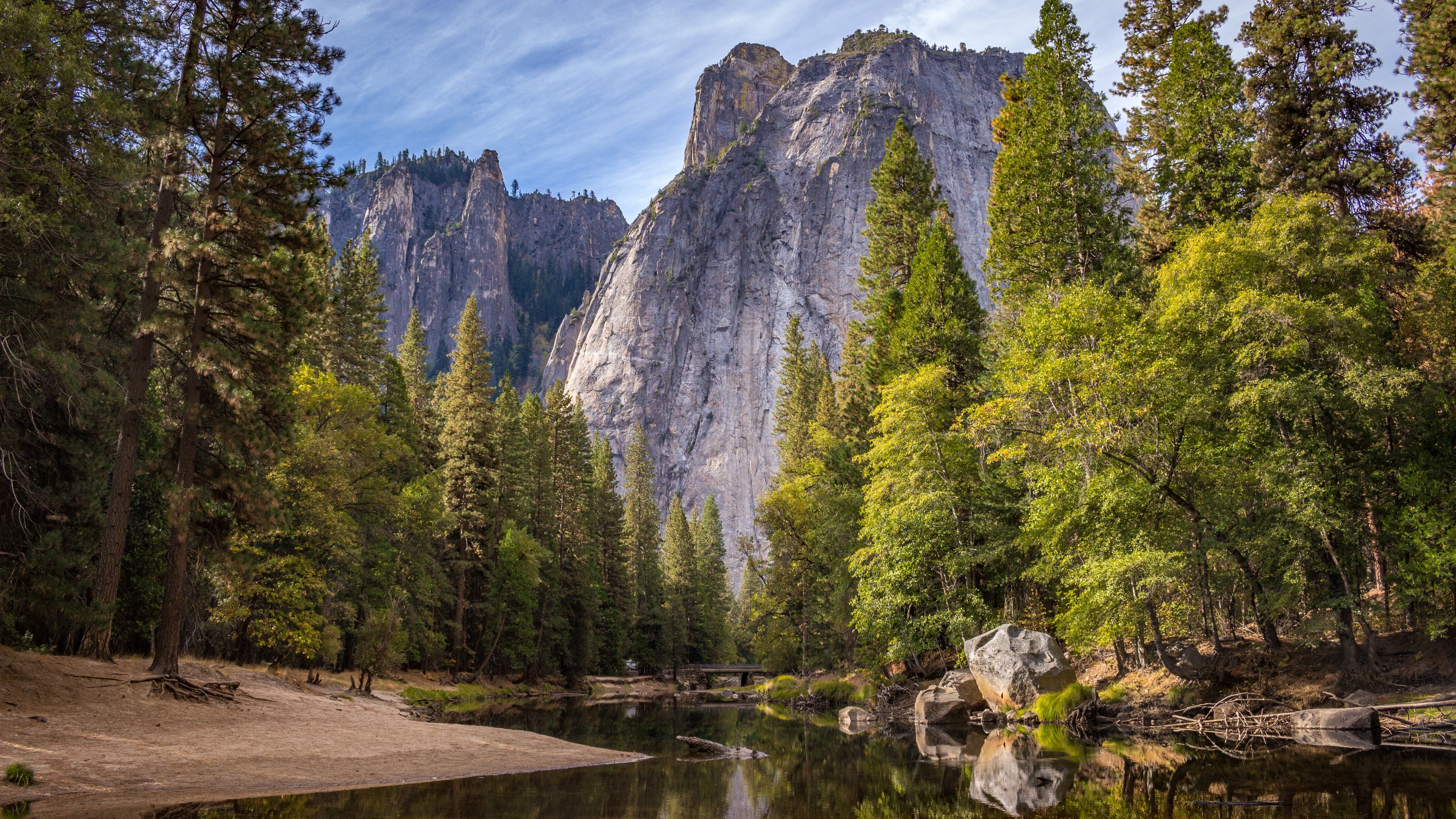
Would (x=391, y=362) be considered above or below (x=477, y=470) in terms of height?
above

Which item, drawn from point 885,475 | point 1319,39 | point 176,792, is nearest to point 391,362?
point 885,475

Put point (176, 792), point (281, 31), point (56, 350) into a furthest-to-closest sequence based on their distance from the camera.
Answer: point (281, 31), point (56, 350), point (176, 792)

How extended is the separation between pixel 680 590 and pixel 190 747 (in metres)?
55.6

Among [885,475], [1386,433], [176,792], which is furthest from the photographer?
[885,475]

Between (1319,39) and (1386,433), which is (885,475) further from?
(1319,39)

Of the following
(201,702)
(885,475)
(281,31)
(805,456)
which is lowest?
(201,702)

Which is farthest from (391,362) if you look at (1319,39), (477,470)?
(1319,39)

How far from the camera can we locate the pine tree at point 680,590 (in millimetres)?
61875

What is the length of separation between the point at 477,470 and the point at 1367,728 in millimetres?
32929

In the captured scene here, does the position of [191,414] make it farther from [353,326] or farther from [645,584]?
[645,584]

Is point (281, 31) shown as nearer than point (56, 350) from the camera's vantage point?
No

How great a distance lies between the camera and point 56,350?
13.3 metres

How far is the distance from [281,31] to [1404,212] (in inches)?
1086

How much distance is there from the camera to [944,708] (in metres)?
22.3
